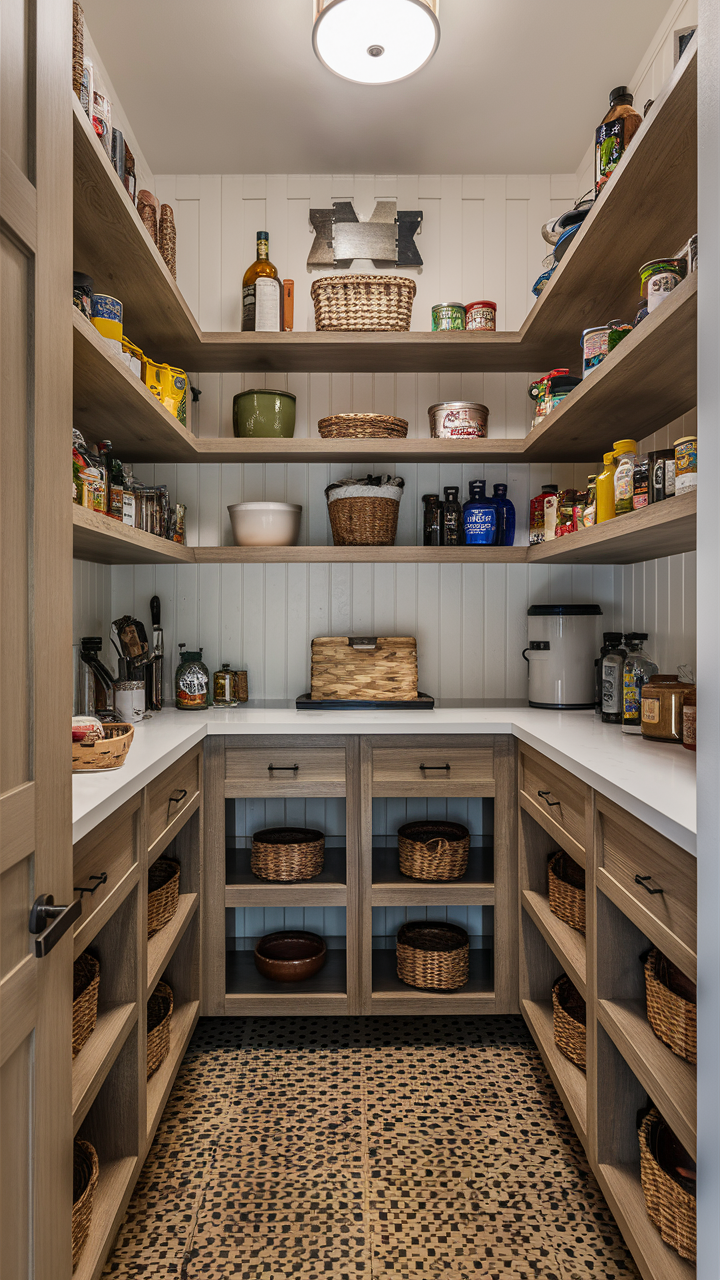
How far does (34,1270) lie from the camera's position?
87 cm

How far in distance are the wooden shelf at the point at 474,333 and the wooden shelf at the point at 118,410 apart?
13.4 inches

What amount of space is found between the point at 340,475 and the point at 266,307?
634mm

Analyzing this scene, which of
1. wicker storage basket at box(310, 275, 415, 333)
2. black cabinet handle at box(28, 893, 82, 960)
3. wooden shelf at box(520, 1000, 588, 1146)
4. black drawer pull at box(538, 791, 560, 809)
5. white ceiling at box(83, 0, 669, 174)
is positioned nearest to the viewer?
black cabinet handle at box(28, 893, 82, 960)

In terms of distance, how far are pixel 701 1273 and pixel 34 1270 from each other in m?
0.80

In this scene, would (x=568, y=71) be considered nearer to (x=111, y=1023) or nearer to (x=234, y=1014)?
(x=111, y=1023)

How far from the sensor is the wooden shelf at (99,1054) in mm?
1234

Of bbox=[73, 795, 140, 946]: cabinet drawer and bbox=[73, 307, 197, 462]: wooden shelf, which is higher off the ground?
bbox=[73, 307, 197, 462]: wooden shelf

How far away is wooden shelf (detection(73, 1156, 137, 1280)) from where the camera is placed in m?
1.27

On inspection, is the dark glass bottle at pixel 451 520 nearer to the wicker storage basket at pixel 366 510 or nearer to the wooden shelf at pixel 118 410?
the wicker storage basket at pixel 366 510

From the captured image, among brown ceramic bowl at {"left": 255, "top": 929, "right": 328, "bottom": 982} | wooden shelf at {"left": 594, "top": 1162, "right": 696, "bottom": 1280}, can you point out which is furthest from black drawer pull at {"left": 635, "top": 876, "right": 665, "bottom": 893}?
brown ceramic bowl at {"left": 255, "top": 929, "right": 328, "bottom": 982}

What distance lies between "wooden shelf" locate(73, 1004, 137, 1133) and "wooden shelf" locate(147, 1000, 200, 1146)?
0.33m

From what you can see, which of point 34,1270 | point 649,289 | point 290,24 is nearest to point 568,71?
point 290,24

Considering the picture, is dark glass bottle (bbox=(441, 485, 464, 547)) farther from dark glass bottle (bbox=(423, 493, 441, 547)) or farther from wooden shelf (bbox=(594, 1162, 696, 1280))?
wooden shelf (bbox=(594, 1162, 696, 1280))

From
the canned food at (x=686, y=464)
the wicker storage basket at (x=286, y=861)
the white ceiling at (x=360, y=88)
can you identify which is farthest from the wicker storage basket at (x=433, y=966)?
the white ceiling at (x=360, y=88)
